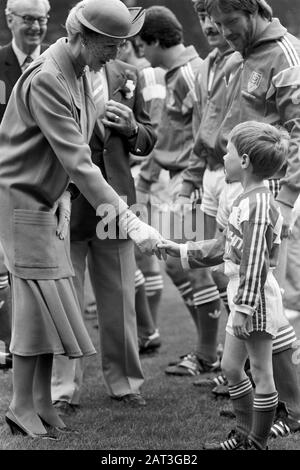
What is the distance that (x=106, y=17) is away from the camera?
4.01 metres

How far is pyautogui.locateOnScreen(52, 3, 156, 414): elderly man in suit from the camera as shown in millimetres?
4871

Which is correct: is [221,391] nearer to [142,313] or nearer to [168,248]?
[168,248]

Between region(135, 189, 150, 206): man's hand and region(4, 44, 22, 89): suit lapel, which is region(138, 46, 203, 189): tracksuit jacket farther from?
region(4, 44, 22, 89): suit lapel

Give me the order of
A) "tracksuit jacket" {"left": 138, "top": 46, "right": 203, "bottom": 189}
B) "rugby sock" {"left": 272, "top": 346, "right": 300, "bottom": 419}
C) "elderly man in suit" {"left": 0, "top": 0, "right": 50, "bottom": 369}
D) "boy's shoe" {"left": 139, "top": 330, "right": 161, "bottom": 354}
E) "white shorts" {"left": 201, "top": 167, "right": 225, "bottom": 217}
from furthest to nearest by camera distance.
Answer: "boy's shoe" {"left": 139, "top": 330, "right": 161, "bottom": 354} → "tracksuit jacket" {"left": 138, "top": 46, "right": 203, "bottom": 189} → "elderly man in suit" {"left": 0, "top": 0, "right": 50, "bottom": 369} → "white shorts" {"left": 201, "top": 167, "right": 225, "bottom": 217} → "rugby sock" {"left": 272, "top": 346, "right": 300, "bottom": 419}

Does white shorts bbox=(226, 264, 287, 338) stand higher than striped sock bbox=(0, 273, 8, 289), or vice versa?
white shorts bbox=(226, 264, 287, 338)

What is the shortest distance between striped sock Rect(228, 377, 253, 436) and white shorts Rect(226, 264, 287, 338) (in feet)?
0.80

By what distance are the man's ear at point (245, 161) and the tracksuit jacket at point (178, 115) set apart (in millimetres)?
2229

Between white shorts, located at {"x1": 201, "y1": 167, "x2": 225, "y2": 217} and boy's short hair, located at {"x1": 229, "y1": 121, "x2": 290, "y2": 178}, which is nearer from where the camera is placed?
boy's short hair, located at {"x1": 229, "y1": 121, "x2": 290, "y2": 178}

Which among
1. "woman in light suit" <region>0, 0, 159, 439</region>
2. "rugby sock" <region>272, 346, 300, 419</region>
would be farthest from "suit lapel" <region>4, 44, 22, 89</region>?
"rugby sock" <region>272, 346, 300, 419</region>

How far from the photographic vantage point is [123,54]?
691 centimetres

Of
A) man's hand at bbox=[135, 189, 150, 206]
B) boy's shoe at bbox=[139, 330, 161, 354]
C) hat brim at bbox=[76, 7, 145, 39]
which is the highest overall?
hat brim at bbox=[76, 7, 145, 39]

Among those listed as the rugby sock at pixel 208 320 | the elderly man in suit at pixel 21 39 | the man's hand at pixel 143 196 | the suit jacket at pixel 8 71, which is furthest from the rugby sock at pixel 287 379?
the man's hand at pixel 143 196

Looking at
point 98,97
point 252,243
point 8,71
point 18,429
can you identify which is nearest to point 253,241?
point 252,243

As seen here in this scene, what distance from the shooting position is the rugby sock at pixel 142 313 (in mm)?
6551
